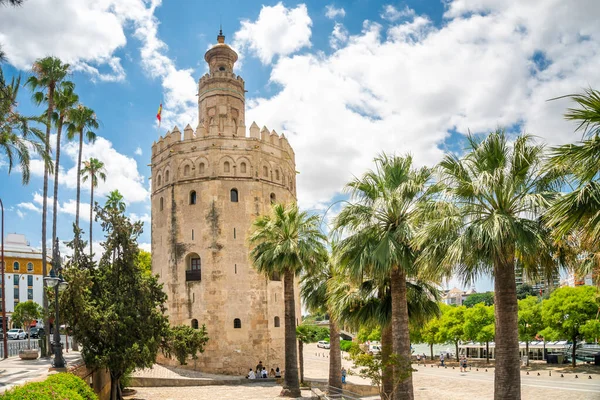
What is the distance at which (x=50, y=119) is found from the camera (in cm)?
2425

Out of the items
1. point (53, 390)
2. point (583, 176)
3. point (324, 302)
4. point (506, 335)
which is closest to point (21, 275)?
point (324, 302)

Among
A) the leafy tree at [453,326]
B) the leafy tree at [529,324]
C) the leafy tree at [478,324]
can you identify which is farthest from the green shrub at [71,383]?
the leafy tree at [453,326]

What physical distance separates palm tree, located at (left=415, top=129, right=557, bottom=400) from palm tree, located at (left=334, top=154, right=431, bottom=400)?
2000mm

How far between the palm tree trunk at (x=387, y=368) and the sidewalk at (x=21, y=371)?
29.1ft

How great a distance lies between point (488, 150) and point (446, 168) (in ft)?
3.04

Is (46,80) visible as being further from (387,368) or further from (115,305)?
(387,368)

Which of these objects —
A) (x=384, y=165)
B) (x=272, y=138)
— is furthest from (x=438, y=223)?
(x=272, y=138)

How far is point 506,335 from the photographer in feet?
31.4

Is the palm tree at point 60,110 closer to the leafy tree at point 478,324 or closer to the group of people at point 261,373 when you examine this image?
the group of people at point 261,373

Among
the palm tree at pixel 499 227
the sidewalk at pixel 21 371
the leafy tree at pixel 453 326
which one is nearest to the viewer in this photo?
the palm tree at pixel 499 227

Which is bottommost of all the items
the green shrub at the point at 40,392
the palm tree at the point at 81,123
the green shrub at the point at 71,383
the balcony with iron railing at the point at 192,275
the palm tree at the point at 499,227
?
the green shrub at the point at 71,383

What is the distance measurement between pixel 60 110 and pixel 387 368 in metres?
21.4

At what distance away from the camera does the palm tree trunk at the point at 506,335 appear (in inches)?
372

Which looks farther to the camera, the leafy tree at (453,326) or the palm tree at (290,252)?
the leafy tree at (453,326)
